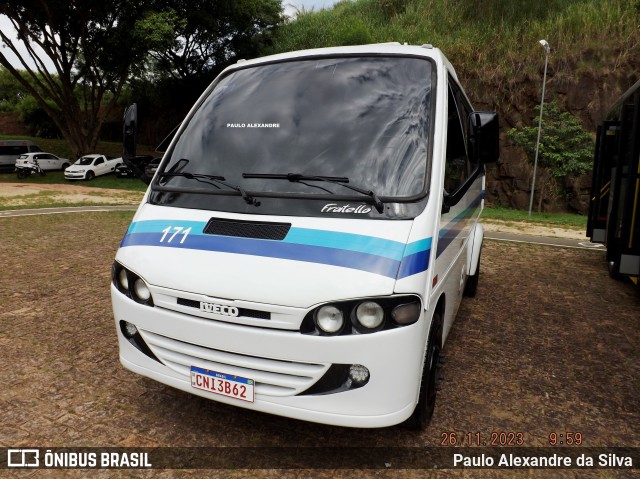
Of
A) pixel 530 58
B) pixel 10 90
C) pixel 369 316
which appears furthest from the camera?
pixel 10 90

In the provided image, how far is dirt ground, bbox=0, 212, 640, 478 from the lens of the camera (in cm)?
312

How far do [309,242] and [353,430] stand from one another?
4.48 ft

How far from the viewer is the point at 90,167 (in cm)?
2512

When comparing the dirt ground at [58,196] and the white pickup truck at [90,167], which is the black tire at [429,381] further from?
the white pickup truck at [90,167]

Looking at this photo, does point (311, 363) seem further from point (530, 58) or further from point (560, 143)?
point (530, 58)

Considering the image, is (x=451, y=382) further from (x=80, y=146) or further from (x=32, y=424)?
(x=80, y=146)

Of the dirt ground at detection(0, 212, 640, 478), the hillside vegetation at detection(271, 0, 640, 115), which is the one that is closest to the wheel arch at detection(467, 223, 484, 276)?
the dirt ground at detection(0, 212, 640, 478)

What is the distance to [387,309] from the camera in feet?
8.21

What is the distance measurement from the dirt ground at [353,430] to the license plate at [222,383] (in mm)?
485

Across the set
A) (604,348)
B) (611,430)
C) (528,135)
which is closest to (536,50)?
(528,135)

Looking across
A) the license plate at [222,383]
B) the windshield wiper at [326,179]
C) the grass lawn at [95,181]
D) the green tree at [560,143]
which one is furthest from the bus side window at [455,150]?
the grass lawn at [95,181]

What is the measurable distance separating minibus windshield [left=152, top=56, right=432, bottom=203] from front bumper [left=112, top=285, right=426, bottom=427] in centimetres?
87

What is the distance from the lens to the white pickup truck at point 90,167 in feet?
80.7

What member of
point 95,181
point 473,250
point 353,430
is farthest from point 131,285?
point 95,181
